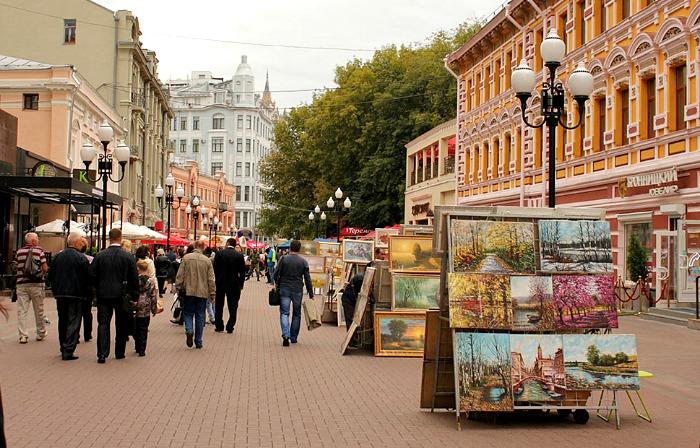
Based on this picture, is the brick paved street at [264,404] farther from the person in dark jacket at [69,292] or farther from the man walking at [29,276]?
the man walking at [29,276]

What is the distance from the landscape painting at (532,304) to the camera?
8.72 meters

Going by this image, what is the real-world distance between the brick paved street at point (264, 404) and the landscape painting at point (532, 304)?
99 centimetres

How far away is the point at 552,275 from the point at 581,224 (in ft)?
2.05

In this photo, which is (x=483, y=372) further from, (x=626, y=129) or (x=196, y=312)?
A: (x=626, y=129)

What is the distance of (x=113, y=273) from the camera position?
13289 mm

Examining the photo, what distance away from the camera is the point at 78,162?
44.0 meters

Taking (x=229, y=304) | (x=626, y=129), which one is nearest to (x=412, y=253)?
(x=229, y=304)

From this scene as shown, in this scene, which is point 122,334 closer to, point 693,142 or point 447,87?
point 693,142

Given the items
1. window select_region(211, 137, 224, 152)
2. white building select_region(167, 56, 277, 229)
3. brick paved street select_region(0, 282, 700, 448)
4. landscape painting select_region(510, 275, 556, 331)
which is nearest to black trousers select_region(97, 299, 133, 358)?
brick paved street select_region(0, 282, 700, 448)

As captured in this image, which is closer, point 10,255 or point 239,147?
point 10,255

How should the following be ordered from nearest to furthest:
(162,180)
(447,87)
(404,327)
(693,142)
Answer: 1. (404,327)
2. (693,142)
3. (447,87)
4. (162,180)

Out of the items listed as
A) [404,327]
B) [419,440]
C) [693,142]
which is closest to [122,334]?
[404,327]

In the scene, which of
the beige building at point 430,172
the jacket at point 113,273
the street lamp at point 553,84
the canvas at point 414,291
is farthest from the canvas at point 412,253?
the beige building at point 430,172

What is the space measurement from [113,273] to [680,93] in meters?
15.9
